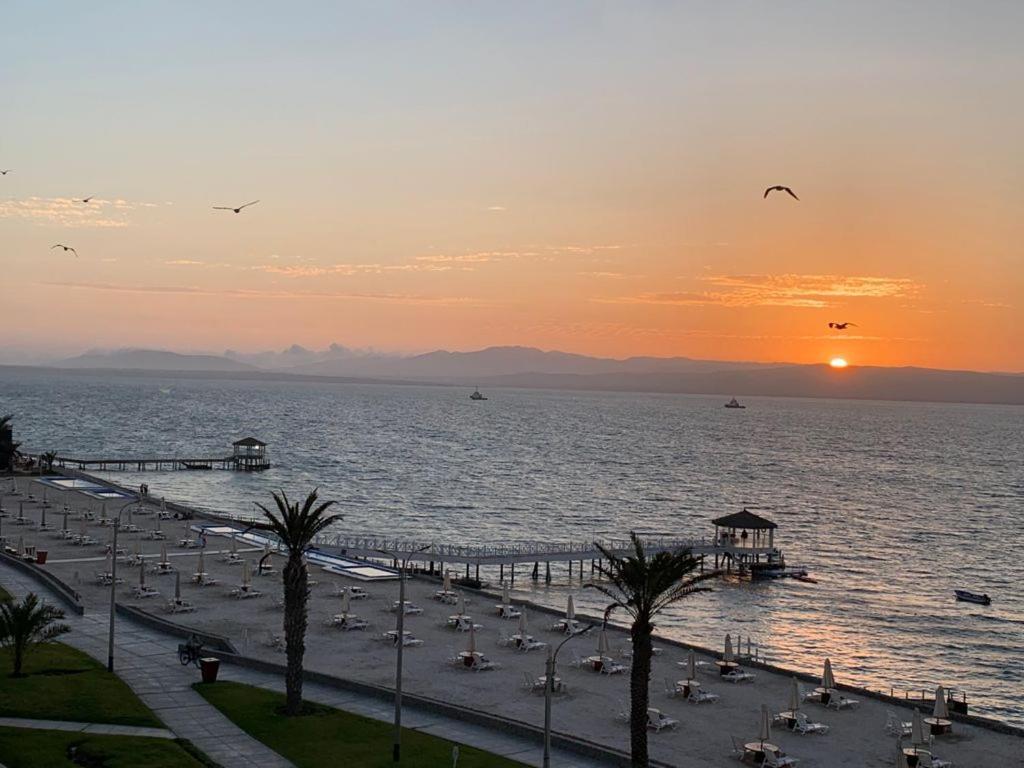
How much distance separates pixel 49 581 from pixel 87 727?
23717 mm

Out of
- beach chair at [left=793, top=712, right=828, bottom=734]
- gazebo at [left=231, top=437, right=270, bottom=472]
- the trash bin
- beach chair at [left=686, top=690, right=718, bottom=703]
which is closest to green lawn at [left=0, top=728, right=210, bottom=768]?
the trash bin

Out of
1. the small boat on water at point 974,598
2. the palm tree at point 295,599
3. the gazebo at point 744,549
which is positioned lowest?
the small boat on water at point 974,598

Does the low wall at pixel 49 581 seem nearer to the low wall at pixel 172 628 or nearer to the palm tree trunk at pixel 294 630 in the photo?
the low wall at pixel 172 628

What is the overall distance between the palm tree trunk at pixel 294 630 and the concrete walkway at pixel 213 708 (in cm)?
187

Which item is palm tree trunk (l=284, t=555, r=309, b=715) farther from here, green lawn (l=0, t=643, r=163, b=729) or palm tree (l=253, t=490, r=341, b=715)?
green lawn (l=0, t=643, r=163, b=729)

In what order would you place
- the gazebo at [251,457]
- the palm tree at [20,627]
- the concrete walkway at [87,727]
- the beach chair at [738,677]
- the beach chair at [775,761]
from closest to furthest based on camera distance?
the beach chair at [775,761] → the concrete walkway at [87,727] → the palm tree at [20,627] → the beach chair at [738,677] → the gazebo at [251,457]

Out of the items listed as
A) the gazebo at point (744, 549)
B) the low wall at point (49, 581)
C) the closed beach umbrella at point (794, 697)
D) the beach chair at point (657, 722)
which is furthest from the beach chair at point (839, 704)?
the gazebo at point (744, 549)

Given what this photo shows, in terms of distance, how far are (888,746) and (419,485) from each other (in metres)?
112

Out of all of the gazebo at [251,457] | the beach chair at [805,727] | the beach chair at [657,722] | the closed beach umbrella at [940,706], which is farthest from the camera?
the gazebo at [251,457]

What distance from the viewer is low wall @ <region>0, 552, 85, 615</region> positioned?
4893 centimetres

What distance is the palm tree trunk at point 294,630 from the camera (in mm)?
34531

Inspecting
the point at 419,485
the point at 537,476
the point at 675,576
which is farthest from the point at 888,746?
the point at 537,476

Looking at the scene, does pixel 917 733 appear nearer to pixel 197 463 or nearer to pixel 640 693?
pixel 640 693

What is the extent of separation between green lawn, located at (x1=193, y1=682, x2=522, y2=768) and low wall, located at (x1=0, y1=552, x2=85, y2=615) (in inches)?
616
